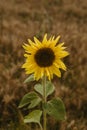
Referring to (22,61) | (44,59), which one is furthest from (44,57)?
(22,61)

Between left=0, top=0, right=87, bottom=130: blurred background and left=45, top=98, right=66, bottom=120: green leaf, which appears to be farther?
left=0, top=0, right=87, bottom=130: blurred background

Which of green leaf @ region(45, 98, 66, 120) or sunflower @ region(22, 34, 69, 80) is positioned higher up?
sunflower @ region(22, 34, 69, 80)

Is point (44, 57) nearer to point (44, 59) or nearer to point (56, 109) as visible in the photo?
point (44, 59)

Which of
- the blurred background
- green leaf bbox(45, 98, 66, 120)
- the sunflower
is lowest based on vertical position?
green leaf bbox(45, 98, 66, 120)

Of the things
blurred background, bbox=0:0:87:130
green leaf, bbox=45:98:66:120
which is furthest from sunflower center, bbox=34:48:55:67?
blurred background, bbox=0:0:87:130

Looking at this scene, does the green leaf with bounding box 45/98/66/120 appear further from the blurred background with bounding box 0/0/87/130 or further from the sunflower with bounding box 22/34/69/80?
the blurred background with bounding box 0/0/87/130
